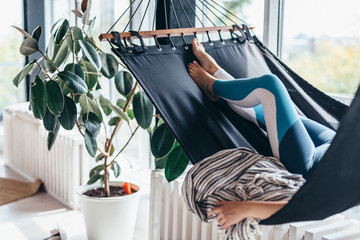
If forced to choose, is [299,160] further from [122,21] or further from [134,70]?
[122,21]

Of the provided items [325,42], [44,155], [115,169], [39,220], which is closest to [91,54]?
[115,169]

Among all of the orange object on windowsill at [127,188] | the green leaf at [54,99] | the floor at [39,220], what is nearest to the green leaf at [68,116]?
the green leaf at [54,99]

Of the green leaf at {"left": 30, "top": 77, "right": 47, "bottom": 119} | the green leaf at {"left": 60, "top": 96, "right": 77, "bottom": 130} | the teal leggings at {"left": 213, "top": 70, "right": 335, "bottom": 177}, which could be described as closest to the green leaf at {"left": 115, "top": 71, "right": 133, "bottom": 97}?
the green leaf at {"left": 60, "top": 96, "right": 77, "bottom": 130}

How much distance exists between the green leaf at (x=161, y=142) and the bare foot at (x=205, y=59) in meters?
0.38

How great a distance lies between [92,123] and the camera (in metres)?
2.27

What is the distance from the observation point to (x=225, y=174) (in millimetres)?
1385

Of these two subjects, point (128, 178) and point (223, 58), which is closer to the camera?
point (223, 58)

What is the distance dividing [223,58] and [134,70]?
1.40 feet

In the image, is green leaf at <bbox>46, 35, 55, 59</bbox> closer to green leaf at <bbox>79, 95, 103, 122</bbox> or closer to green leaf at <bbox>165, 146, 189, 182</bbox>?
green leaf at <bbox>79, 95, 103, 122</bbox>

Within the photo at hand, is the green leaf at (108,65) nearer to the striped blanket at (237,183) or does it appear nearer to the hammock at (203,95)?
the hammock at (203,95)

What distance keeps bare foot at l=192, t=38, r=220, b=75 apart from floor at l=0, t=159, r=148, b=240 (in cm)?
134

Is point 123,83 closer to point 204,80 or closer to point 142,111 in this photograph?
point 142,111

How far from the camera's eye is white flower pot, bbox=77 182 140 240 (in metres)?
2.47

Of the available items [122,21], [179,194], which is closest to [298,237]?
[179,194]
